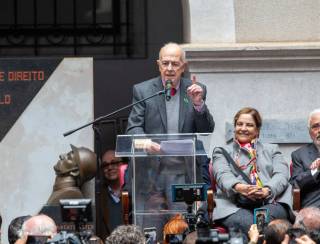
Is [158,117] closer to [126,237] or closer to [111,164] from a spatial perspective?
[111,164]

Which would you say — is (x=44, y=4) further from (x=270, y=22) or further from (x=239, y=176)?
(x=239, y=176)

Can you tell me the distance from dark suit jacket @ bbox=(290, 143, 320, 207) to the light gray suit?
0.33 feet

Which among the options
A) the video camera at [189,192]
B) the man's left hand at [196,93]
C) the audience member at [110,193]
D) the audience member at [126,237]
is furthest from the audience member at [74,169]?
the audience member at [126,237]

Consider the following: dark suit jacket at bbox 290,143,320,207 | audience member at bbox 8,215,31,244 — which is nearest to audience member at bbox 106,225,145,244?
audience member at bbox 8,215,31,244

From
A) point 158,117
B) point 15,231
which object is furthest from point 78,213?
point 158,117

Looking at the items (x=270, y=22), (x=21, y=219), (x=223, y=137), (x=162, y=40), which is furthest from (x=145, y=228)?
(x=162, y=40)

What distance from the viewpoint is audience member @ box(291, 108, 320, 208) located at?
1233 centimetres

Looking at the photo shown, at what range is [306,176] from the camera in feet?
40.5

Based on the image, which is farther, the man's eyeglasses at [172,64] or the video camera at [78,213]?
the man's eyeglasses at [172,64]

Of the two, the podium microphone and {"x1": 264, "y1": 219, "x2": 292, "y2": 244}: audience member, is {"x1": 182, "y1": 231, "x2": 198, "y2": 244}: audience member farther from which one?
the podium microphone

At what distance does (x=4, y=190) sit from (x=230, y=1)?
119 inches

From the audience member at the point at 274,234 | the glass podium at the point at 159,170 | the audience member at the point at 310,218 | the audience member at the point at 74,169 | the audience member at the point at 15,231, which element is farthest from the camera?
the audience member at the point at 74,169

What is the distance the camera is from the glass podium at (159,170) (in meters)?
11.9

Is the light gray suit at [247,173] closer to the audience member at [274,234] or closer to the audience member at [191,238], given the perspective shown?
the audience member at [274,234]
